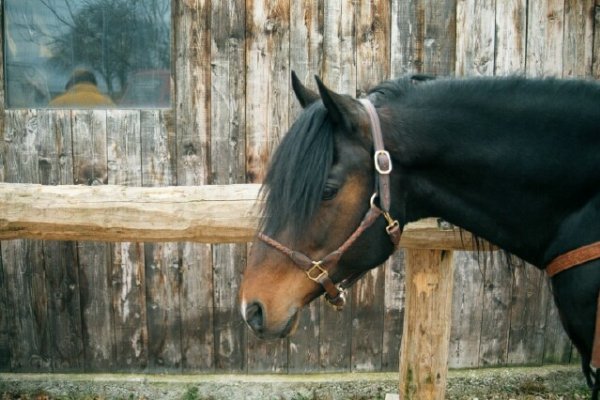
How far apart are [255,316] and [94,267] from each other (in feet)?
7.44

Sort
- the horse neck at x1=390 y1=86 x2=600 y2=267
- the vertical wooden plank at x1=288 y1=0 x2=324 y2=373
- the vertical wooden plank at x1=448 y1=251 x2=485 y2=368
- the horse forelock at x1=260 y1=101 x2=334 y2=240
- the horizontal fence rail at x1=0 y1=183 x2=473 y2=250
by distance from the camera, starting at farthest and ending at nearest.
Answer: the vertical wooden plank at x1=448 y1=251 x2=485 y2=368 → the vertical wooden plank at x1=288 y1=0 x2=324 y2=373 → the horizontal fence rail at x1=0 y1=183 x2=473 y2=250 → the horse neck at x1=390 y1=86 x2=600 y2=267 → the horse forelock at x1=260 y1=101 x2=334 y2=240

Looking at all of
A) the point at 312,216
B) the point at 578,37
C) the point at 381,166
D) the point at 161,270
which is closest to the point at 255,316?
the point at 312,216

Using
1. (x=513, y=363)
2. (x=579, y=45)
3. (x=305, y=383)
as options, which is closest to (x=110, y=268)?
(x=305, y=383)

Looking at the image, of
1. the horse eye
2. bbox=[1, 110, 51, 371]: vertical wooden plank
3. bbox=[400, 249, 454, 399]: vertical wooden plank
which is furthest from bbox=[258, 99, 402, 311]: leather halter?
bbox=[1, 110, 51, 371]: vertical wooden plank

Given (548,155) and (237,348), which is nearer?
(548,155)

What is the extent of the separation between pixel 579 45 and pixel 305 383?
108 inches

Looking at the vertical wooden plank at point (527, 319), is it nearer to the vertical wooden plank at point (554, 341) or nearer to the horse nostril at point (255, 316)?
the vertical wooden plank at point (554, 341)

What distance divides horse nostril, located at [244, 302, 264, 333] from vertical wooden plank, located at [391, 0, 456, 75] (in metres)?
2.30

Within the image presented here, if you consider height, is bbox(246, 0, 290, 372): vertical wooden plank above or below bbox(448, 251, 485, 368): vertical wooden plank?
above

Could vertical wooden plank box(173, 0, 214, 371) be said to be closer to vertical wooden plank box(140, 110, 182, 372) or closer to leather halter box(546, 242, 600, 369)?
vertical wooden plank box(140, 110, 182, 372)

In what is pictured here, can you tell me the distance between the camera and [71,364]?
3812mm

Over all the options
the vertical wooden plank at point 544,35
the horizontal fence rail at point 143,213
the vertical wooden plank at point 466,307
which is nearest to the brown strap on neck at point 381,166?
the horizontal fence rail at point 143,213

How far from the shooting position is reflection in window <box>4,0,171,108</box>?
144 inches

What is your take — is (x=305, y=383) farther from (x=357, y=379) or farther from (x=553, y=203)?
(x=553, y=203)
